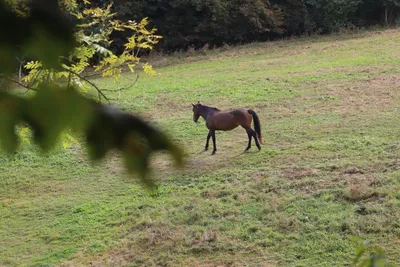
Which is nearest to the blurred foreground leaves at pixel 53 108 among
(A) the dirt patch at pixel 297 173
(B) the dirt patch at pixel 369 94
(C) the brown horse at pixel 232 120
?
(A) the dirt patch at pixel 297 173

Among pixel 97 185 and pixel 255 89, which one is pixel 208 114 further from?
pixel 255 89

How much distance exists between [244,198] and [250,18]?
43.6ft

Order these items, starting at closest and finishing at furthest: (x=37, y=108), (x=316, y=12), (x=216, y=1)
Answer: (x=37, y=108) < (x=216, y=1) < (x=316, y=12)

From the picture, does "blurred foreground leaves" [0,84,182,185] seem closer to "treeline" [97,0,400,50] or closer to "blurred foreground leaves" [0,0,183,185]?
"blurred foreground leaves" [0,0,183,185]

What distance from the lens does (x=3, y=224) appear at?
20.7 feet

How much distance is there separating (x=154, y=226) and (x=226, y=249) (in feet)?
3.12

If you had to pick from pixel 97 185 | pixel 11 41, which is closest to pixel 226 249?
pixel 97 185

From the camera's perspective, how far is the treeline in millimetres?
18281

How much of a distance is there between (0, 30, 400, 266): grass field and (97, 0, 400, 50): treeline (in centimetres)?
847

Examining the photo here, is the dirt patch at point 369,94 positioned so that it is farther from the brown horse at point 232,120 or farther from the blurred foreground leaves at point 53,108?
the blurred foreground leaves at point 53,108

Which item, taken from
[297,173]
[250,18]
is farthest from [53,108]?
[250,18]

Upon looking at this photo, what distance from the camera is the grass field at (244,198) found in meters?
Result: 4.99

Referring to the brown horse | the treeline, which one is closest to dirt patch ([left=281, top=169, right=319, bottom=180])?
the brown horse

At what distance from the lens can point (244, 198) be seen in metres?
5.95
